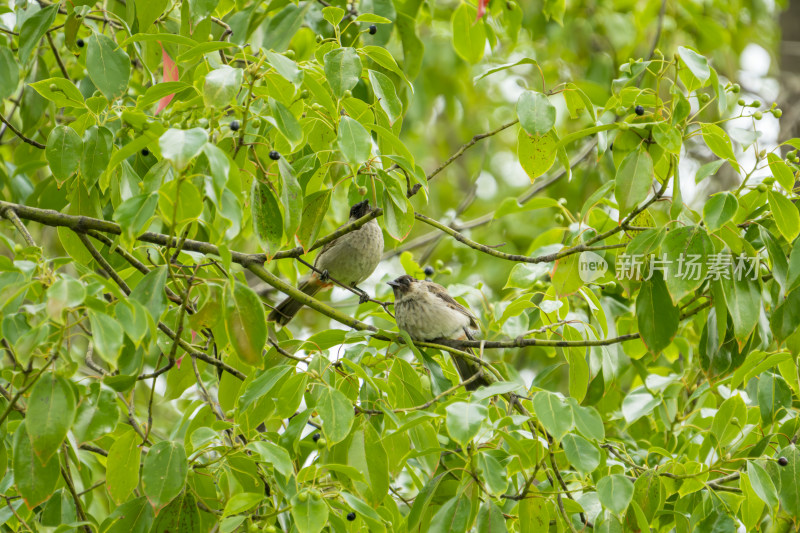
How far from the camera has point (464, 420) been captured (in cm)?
239

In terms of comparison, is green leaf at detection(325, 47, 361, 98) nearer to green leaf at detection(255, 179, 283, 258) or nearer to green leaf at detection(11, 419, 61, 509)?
green leaf at detection(255, 179, 283, 258)

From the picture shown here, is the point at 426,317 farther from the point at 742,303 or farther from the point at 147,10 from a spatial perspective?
the point at 147,10

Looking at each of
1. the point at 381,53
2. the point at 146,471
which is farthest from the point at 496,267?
the point at 146,471

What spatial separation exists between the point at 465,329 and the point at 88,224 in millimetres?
2790

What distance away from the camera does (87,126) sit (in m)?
3.28

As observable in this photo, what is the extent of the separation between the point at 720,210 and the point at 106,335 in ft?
6.61

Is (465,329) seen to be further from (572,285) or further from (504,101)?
(504,101)

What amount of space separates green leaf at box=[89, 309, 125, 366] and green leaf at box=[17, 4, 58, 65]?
148 centimetres

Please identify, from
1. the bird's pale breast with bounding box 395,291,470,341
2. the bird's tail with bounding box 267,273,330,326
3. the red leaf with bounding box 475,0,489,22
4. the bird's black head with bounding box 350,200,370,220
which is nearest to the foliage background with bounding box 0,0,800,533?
the red leaf with bounding box 475,0,489,22

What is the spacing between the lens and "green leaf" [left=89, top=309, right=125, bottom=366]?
207cm

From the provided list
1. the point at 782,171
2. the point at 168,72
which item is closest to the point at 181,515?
the point at 168,72

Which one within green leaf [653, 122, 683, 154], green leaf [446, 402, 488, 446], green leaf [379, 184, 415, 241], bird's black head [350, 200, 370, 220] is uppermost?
green leaf [653, 122, 683, 154]

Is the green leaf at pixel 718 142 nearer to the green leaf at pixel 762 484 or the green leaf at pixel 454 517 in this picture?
the green leaf at pixel 762 484

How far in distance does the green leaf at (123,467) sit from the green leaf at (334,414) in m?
0.74
